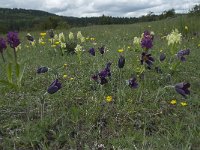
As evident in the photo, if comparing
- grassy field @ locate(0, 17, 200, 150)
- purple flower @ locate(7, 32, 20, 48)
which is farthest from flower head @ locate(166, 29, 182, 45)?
purple flower @ locate(7, 32, 20, 48)

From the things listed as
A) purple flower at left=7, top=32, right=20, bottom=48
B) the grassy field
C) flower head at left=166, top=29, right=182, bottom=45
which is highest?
purple flower at left=7, top=32, right=20, bottom=48

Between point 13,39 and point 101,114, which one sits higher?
point 13,39

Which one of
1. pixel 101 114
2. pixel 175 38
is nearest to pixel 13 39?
pixel 101 114

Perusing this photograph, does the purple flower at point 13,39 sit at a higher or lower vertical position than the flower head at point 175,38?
higher

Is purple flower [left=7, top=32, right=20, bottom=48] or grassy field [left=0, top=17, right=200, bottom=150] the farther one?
purple flower [left=7, top=32, right=20, bottom=48]

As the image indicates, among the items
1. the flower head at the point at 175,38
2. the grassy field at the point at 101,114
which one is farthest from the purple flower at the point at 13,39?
the flower head at the point at 175,38

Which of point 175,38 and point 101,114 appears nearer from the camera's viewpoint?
point 101,114

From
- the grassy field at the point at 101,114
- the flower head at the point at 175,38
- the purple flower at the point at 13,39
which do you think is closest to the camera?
the grassy field at the point at 101,114

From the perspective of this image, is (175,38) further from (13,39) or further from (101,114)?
(13,39)

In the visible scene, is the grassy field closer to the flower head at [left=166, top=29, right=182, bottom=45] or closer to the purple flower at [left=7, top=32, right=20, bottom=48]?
the flower head at [left=166, top=29, right=182, bottom=45]

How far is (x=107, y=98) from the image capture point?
3127mm

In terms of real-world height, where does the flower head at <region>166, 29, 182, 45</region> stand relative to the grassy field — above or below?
above

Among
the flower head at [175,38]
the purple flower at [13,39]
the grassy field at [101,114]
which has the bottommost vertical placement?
the grassy field at [101,114]

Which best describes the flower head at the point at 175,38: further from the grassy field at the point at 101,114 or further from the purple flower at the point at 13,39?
the purple flower at the point at 13,39
